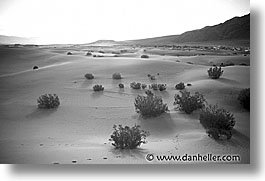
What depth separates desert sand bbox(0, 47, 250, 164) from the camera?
11.9 ft

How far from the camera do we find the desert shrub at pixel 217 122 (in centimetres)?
366

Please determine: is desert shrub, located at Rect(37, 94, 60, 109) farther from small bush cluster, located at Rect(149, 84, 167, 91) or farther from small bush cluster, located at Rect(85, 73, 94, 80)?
small bush cluster, located at Rect(149, 84, 167, 91)

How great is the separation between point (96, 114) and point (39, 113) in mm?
967

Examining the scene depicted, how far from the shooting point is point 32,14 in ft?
15.0

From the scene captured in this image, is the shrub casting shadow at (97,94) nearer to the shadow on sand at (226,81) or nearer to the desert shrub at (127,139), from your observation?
the desert shrub at (127,139)

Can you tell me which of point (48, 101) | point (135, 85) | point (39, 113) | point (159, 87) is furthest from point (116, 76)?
point (39, 113)

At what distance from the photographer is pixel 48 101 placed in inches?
178

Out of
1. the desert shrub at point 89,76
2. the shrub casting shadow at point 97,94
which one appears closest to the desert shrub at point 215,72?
the shrub casting shadow at point 97,94

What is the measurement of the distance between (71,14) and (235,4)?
2733 mm

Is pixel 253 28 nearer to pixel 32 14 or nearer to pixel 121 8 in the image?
pixel 121 8

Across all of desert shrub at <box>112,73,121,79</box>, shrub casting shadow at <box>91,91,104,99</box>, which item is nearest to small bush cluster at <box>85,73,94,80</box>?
desert shrub at <box>112,73,121,79</box>

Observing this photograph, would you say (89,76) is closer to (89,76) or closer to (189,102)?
(89,76)

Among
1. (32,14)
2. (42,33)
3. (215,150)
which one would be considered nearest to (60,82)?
(42,33)
